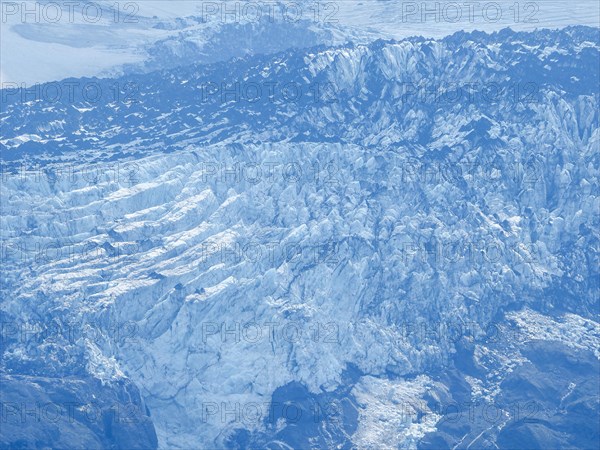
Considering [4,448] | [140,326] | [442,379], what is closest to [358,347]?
[442,379]

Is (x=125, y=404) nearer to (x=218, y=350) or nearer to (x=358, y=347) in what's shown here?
(x=218, y=350)

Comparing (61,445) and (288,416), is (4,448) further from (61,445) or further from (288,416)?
(288,416)

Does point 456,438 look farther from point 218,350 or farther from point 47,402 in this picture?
point 47,402

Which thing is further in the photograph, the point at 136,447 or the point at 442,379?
the point at 442,379

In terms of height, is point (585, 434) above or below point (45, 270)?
below

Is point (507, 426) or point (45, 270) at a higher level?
point (45, 270)

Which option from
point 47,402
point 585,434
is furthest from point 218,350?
point 585,434

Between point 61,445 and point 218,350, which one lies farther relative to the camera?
point 218,350
